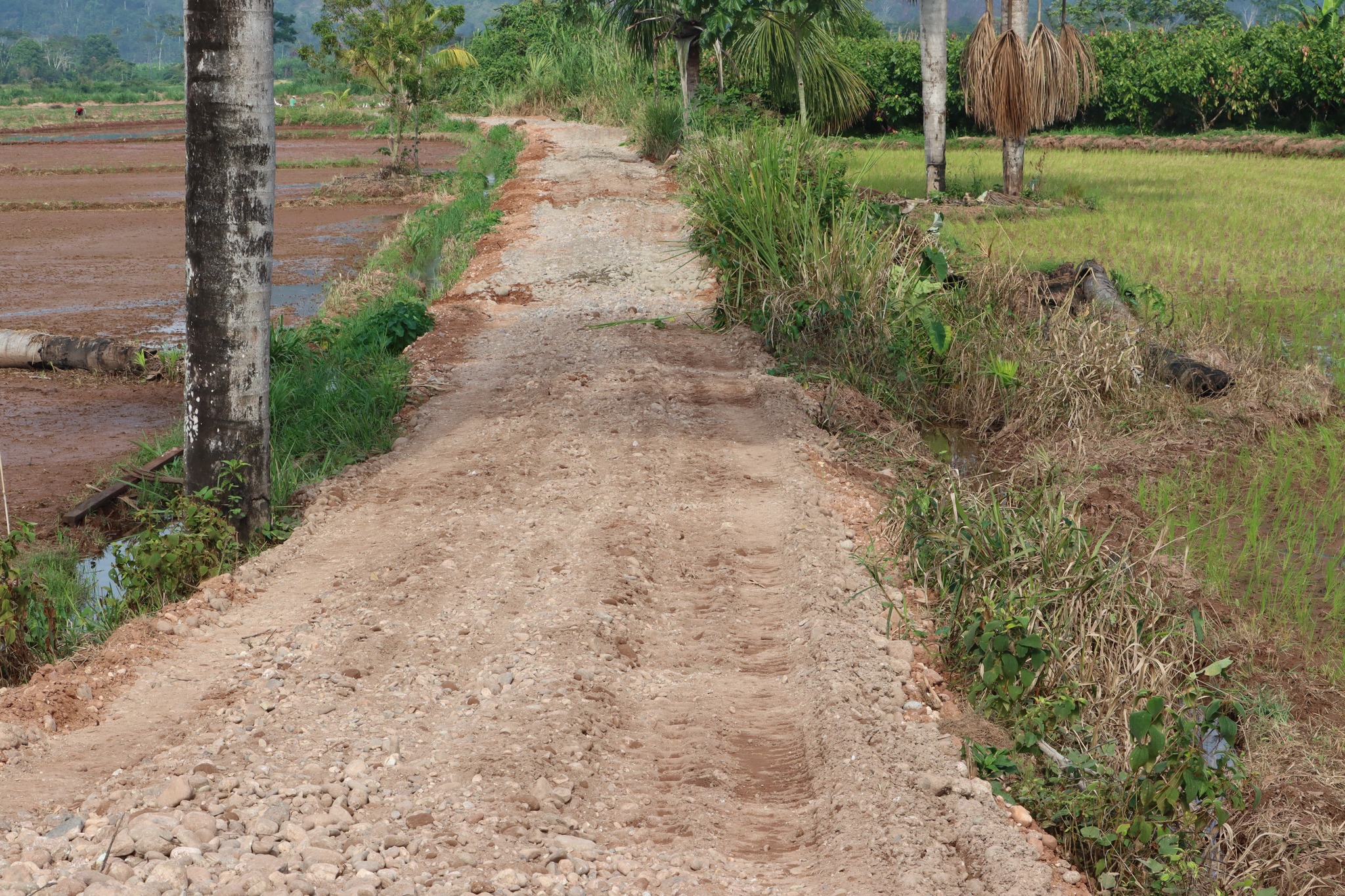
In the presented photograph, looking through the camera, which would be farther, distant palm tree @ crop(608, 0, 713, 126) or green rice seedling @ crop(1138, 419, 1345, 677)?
distant palm tree @ crop(608, 0, 713, 126)

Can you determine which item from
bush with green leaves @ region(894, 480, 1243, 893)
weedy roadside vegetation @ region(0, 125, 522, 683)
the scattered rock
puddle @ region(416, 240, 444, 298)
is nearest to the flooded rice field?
weedy roadside vegetation @ region(0, 125, 522, 683)

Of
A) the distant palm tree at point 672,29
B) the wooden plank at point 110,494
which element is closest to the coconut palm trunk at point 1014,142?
the distant palm tree at point 672,29

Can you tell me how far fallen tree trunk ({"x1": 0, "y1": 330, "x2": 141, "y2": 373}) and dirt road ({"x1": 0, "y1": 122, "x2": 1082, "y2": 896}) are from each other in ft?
12.4

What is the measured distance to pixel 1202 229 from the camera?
1260cm

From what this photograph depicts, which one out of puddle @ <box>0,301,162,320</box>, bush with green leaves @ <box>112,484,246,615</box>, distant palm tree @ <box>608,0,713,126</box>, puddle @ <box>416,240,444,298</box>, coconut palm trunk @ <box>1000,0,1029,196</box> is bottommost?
bush with green leaves @ <box>112,484,246,615</box>

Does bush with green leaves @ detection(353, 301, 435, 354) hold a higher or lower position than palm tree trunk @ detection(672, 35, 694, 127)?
lower

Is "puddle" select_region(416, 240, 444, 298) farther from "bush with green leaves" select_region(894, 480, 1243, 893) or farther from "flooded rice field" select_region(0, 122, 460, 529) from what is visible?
"bush with green leaves" select_region(894, 480, 1243, 893)

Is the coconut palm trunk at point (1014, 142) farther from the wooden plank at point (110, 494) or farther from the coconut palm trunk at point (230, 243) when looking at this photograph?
the wooden plank at point (110, 494)

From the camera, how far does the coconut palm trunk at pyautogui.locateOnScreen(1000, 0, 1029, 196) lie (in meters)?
14.0

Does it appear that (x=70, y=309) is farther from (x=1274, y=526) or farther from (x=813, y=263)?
(x=1274, y=526)

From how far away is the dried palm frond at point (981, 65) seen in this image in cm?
1412

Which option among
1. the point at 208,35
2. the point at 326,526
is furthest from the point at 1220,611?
the point at 208,35

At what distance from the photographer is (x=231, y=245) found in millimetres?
4965

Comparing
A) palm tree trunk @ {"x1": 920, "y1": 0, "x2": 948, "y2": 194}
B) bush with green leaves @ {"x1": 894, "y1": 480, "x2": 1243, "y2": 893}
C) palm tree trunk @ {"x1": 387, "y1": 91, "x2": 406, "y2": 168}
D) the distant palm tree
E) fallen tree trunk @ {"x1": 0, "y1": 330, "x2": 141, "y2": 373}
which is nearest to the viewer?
bush with green leaves @ {"x1": 894, "y1": 480, "x2": 1243, "y2": 893}
